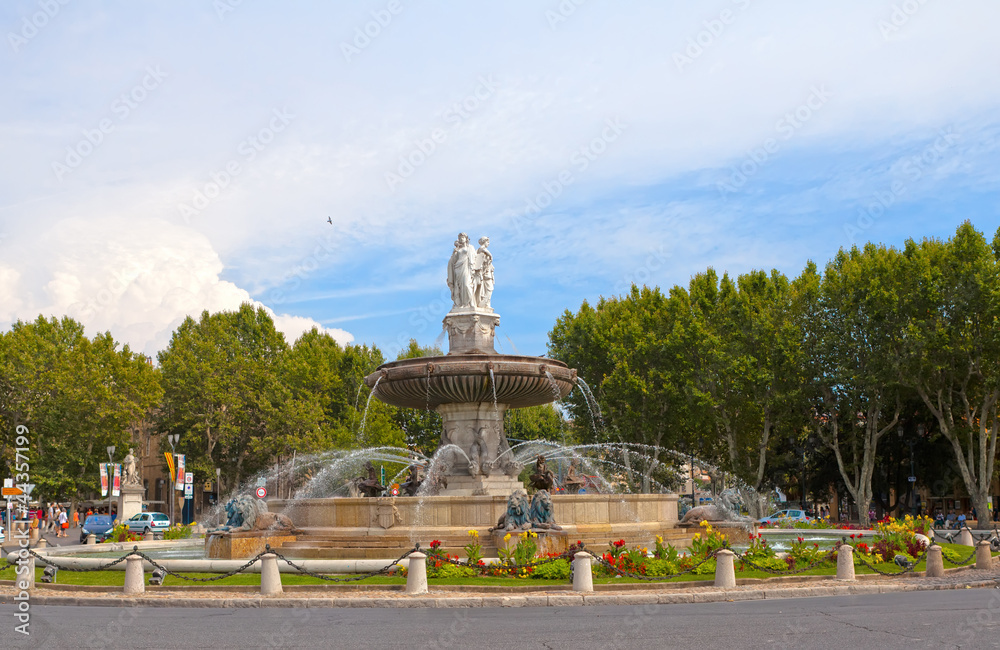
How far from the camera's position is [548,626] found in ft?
36.1

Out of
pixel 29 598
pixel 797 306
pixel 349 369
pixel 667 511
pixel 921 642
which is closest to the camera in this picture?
pixel 921 642

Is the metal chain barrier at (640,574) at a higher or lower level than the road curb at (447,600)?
higher

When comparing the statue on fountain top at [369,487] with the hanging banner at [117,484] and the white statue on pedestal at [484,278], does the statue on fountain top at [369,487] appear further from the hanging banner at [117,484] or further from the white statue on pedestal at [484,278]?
the hanging banner at [117,484]

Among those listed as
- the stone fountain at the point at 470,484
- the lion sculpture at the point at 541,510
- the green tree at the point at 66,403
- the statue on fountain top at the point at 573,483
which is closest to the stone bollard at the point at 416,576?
the stone fountain at the point at 470,484

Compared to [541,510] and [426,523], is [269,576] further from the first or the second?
[541,510]

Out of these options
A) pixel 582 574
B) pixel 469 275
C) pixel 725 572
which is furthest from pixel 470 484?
pixel 725 572

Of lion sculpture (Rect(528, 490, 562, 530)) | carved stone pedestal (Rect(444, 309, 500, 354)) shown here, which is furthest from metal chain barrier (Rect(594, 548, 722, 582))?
carved stone pedestal (Rect(444, 309, 500, 354))

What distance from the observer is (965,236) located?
3425 centimetres

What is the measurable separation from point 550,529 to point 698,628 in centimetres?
598

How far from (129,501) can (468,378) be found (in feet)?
103

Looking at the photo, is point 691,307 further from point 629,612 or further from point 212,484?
point 212,484

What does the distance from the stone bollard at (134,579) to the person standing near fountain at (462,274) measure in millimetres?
11604

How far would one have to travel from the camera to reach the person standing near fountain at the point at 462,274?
24016 mm

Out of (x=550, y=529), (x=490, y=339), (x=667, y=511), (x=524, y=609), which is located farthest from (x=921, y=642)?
(x=490, y=339)
